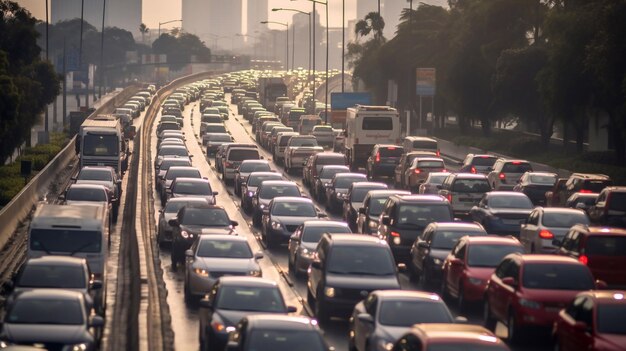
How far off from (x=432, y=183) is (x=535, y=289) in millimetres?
24335

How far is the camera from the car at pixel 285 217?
37.7 meters

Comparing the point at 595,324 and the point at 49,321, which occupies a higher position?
the point at 595,324

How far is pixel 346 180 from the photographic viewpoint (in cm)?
4844

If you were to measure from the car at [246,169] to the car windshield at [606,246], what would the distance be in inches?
1093

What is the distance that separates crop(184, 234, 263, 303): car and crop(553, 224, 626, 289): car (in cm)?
625

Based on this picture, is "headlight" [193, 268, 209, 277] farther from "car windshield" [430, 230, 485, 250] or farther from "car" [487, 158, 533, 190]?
"car" [487, 158, 533, 190]

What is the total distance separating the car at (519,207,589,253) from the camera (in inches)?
1271

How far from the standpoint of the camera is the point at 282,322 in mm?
18250

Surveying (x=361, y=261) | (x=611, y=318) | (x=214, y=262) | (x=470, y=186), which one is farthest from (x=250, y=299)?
Result: (x=470, y=186)

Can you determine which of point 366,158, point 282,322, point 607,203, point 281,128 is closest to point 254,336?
point 282,322

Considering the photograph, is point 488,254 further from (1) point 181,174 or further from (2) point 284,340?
(1) point 181,174

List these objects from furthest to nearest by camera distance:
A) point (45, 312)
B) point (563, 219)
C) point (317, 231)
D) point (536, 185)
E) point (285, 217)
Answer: point (536, 185) → point (285, 217) → point (563, 219) → point (317, 231) → point (45, 312)

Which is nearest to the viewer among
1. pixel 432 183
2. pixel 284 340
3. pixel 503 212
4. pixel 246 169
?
pixel 284 340

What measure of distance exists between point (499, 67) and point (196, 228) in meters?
50.4
